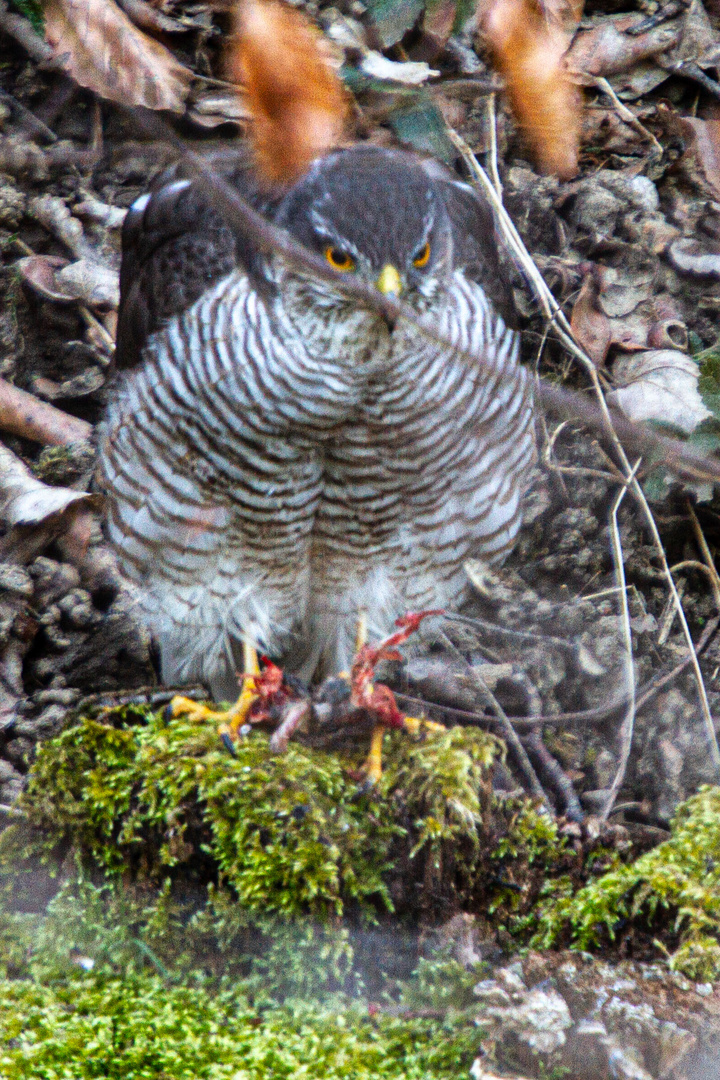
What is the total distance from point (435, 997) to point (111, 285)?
2.82 metres

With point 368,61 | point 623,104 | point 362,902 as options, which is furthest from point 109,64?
point 362,902

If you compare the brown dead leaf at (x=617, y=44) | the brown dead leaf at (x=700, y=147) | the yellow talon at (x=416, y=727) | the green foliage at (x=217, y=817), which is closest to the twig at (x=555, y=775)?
the yellow talon at (x=416, y=727)

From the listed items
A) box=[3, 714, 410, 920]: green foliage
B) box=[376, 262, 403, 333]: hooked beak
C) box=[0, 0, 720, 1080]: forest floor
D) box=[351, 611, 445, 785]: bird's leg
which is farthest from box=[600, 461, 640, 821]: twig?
box=[376, 262, 403, 333]: hooked beak

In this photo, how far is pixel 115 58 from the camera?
328cm

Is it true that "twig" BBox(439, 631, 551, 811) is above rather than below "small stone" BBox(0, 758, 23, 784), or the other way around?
above

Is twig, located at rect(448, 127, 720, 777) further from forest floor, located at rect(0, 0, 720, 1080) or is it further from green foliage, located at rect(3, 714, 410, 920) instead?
green foliage, located at rect(3, 714, 410, 920)

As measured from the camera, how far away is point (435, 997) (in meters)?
2.10

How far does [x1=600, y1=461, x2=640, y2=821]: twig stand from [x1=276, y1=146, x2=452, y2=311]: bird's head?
3.81 feet

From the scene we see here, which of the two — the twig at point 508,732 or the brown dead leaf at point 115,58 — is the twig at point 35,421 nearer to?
the brown dead leaf at point 115,58

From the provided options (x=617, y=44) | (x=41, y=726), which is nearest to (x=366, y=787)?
(x=41, y=726)

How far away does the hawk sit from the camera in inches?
101

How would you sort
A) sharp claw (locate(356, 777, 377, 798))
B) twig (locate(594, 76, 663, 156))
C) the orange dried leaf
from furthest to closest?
1. twig (locate(594, 76, 663, 156))
2. sharp claw (locate(356, 777, 377, 798))
3. the orange dried leaf

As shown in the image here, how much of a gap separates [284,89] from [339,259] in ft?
4.12

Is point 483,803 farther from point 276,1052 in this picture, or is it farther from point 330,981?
point 276,1052
